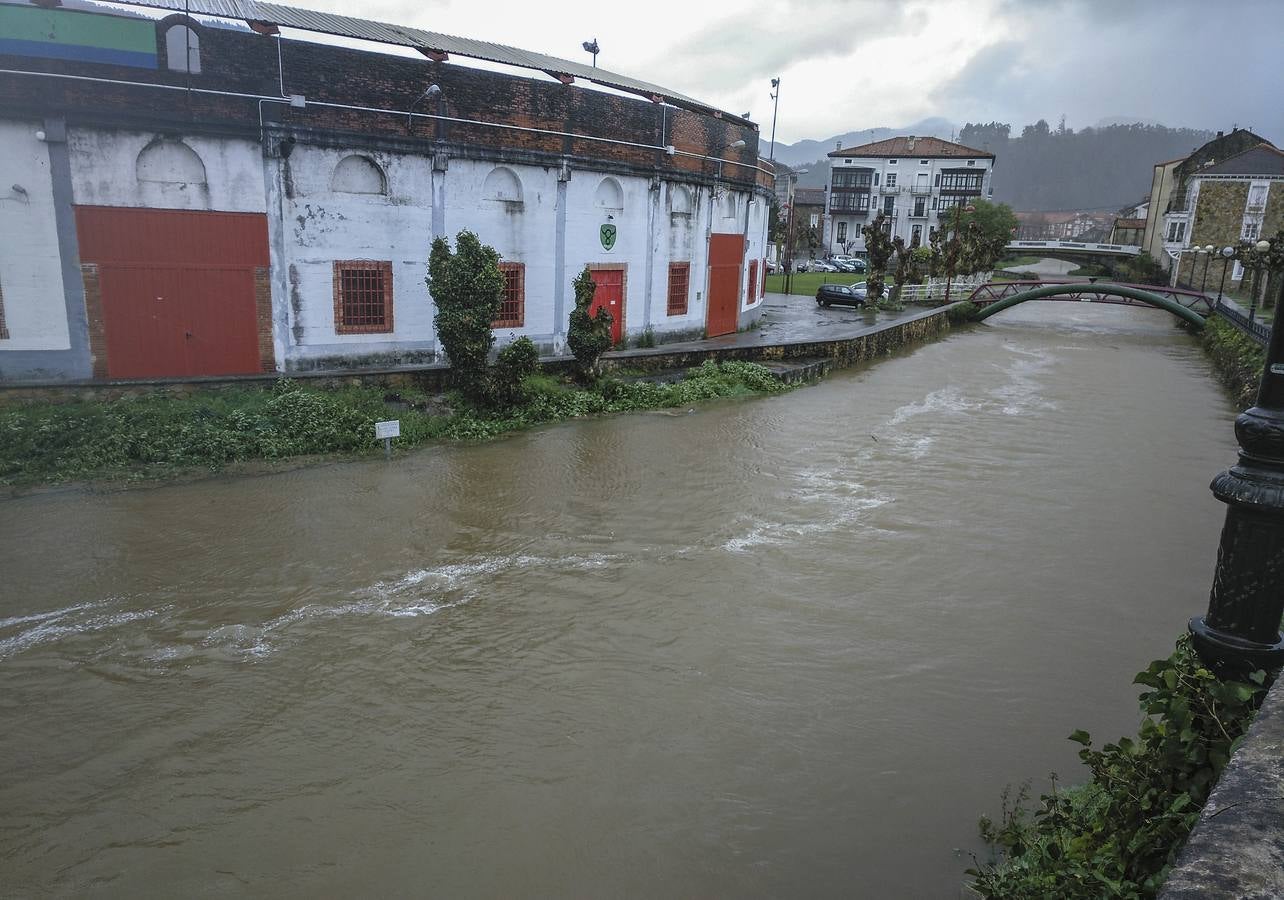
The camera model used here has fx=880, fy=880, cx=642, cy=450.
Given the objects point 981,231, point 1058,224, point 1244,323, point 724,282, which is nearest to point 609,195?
point 724,282

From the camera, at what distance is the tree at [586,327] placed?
18.4m

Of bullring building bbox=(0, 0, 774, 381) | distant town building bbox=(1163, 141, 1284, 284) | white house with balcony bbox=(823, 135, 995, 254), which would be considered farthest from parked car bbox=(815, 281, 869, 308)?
white house with balcony bbox=(823, 135, 995, 254)

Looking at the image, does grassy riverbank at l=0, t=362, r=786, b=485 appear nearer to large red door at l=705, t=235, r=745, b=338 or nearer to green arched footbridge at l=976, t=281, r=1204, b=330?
large red door at l=705, t=235, r=745, b=338

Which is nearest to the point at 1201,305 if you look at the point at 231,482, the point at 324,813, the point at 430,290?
the point at 430,290

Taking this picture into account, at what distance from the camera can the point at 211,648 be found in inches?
332

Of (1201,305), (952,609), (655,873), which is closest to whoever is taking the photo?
(655,873)

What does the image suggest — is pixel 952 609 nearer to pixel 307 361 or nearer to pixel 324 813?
pixel 324 813

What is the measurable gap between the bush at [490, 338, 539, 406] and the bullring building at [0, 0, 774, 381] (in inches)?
95.8

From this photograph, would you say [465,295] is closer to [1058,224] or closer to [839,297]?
[839,297]

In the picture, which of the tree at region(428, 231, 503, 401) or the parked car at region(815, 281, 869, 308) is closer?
the tree at region(428, 231, 503, 401)

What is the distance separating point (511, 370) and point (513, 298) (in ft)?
11.2

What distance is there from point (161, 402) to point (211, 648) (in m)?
7.64

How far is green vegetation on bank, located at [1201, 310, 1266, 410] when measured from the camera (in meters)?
22.2

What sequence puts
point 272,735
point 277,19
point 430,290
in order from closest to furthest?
point 272,735, point 430,290, point 277,19
